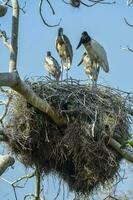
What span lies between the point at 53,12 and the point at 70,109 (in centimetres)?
154

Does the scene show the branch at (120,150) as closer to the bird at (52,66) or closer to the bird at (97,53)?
the bird at (97,53)

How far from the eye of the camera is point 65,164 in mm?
7680

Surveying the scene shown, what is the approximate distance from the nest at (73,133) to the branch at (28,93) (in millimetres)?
91

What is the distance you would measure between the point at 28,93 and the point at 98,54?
16.1ft

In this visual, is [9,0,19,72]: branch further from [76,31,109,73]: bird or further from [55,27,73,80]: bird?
[55,27,73,80]: bird

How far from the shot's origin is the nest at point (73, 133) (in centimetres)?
731

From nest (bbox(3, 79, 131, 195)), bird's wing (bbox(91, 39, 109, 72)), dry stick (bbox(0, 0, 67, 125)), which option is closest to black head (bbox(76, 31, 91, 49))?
bird's wing (bbox(91, 39, 109, 72))

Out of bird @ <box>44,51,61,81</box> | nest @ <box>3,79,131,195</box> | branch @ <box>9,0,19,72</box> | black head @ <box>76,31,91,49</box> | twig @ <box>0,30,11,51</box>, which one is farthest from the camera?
black head @ <box>76,31,91,49</box>

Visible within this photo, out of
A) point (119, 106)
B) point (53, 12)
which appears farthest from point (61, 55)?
point (53, 12)

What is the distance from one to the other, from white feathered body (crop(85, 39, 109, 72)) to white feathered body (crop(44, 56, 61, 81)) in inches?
23.6

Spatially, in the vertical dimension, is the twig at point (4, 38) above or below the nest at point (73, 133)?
above

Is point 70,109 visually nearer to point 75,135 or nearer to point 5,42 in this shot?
point 75,135

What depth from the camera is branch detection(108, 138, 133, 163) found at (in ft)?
21.1

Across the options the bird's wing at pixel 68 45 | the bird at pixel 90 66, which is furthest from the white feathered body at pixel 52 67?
the bird at pixel 90 66
